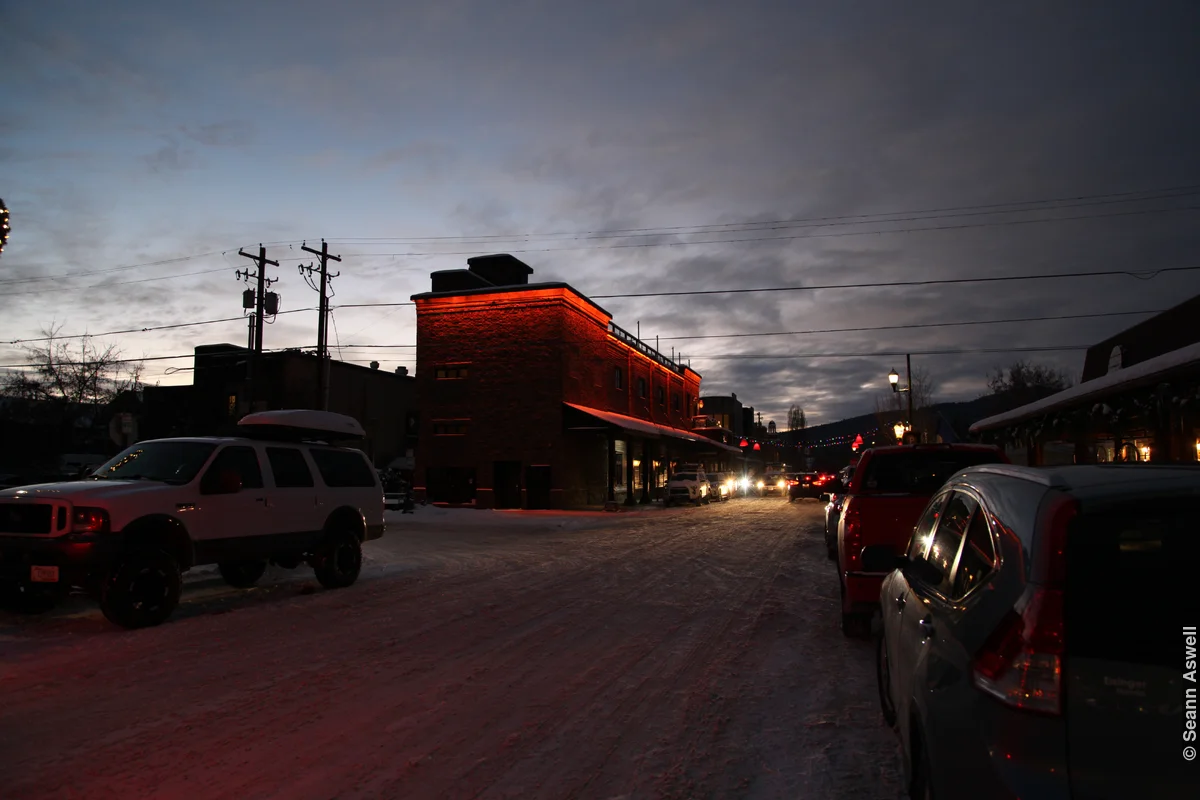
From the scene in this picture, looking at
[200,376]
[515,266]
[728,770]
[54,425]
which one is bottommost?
[728,770]

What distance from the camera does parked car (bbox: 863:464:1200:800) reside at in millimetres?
2264

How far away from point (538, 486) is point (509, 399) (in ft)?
13.4

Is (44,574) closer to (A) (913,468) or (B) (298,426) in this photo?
(B) (298,426)

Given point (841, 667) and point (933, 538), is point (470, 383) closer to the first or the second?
point (841, 667)

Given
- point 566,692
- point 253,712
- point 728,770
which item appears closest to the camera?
point 728,770

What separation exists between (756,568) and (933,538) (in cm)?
975

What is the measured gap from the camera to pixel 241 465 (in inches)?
406

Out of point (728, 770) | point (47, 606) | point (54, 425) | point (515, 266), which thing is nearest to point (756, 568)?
point (728, 770)

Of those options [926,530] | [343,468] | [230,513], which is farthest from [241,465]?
[926,530]

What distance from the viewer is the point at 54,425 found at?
4703 cm

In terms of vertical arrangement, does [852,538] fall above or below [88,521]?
below

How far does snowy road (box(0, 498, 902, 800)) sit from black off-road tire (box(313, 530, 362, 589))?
0.71 feet

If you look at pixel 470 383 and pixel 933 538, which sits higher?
pixel 470 383

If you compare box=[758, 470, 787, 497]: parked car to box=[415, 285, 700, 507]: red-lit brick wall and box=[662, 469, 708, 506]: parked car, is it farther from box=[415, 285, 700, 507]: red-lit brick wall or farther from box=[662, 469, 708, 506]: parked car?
box=[415, 285, 700, 507]: red-lit brick wall
